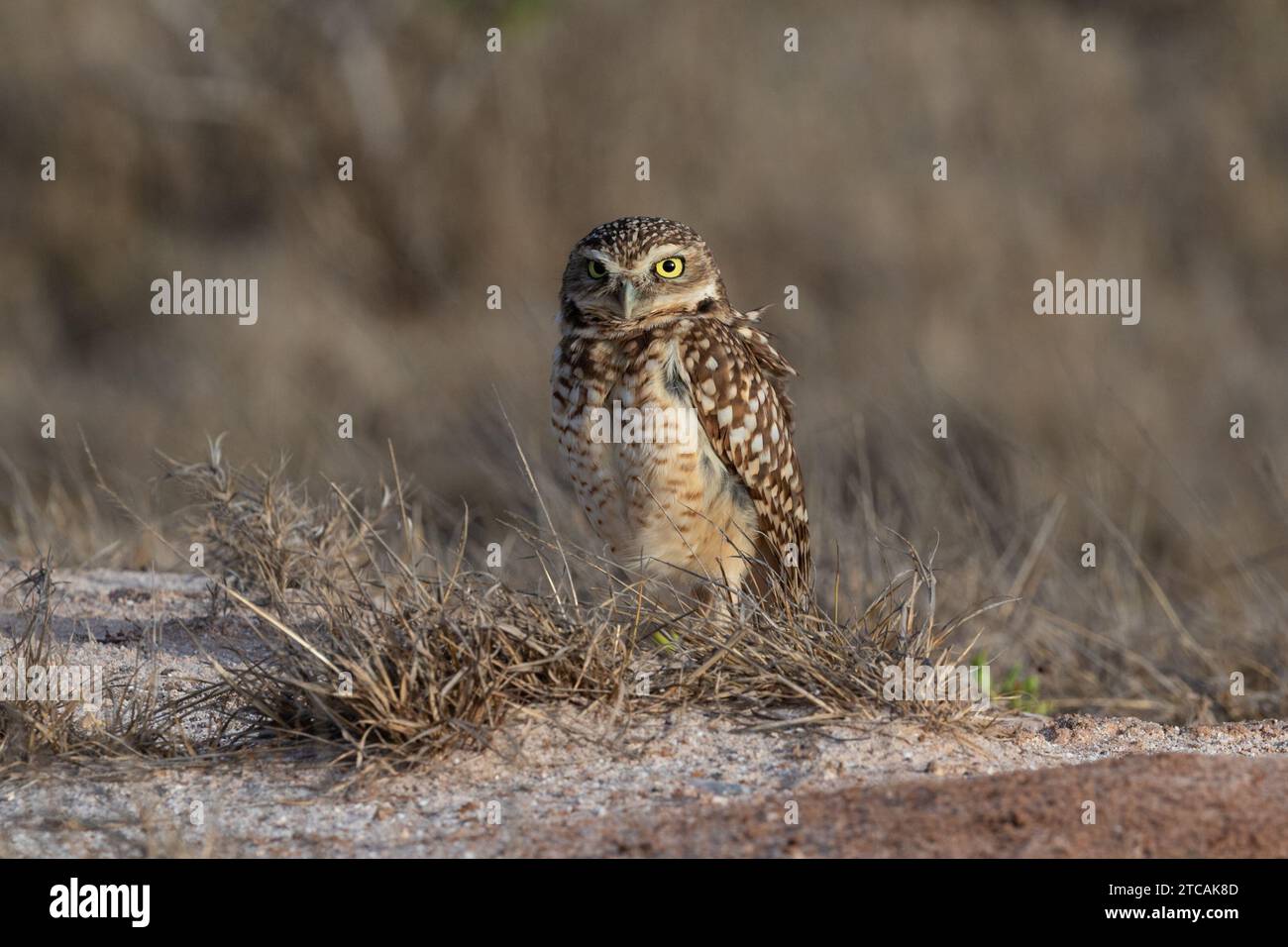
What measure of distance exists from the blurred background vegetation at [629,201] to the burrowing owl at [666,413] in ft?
22.7

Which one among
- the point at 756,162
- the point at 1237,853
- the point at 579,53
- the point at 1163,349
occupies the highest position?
the point at 579,53

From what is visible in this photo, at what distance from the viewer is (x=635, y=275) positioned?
530 centimetres

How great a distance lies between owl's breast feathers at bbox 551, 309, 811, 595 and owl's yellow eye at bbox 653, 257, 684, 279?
156 millimetres

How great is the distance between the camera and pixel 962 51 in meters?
19.4

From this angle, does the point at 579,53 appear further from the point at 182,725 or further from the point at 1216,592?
the point at 182,725

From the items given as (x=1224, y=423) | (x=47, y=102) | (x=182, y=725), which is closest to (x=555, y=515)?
(x=182, y=725)

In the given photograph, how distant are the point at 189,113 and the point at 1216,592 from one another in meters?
12.6

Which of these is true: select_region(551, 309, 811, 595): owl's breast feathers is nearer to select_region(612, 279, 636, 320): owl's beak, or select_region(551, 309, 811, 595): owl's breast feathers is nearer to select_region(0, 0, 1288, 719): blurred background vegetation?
select_region(612, 279, 636, 320): owl's beak

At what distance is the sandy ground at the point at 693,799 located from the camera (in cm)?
320

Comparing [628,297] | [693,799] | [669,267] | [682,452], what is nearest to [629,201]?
[669,267]

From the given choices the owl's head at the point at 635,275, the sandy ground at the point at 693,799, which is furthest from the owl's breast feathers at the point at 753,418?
the sandy ground at the point at 693,799

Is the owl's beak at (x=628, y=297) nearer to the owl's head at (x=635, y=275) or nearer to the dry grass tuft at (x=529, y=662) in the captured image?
the owl's head at (x=635, y=275)

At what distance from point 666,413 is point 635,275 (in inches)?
19.6

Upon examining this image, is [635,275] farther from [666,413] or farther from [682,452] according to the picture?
→ [682,452]
